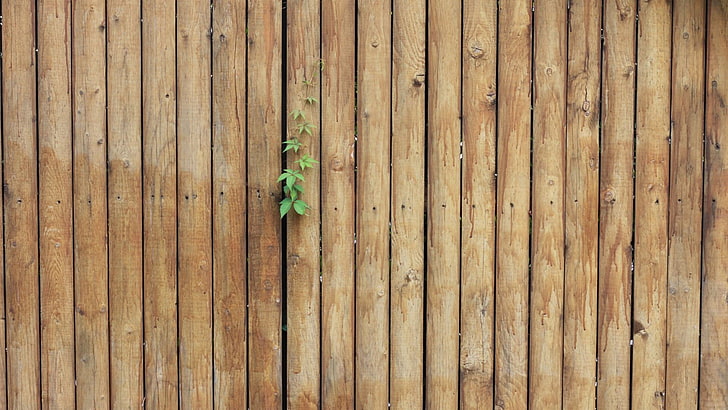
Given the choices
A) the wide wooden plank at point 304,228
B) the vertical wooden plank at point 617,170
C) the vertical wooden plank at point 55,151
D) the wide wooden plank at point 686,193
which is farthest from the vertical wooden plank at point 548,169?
the vertical wooden plank at point 55,151

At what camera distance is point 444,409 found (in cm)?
250

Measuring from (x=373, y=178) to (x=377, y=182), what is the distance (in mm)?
20

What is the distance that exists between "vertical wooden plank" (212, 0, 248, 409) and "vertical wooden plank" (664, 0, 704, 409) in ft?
5.04

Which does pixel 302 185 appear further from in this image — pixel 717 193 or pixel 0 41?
pixel 717 193

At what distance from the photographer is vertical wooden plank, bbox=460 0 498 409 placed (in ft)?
8.00

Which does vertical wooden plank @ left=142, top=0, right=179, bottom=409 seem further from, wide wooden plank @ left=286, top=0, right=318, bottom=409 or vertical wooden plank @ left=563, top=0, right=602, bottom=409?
vertical wooden plank @ left=563, top=0, right=602, bottom=409

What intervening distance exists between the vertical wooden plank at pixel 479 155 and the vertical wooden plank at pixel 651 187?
0.52m

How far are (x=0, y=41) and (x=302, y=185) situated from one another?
1.20 metres

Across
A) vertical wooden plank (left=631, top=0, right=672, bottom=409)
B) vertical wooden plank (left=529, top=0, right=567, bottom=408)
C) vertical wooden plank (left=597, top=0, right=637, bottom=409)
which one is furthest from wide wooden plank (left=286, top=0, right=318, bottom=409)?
vertical wooden plank (left=631, top=0, right=672, bottom=409)

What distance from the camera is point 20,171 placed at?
2455 mm

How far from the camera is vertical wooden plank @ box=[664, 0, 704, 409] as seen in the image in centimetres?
244

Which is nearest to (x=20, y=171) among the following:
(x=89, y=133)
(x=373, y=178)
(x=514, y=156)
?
(x=89, y=133)

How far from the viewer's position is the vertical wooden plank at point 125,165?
2.44 metres

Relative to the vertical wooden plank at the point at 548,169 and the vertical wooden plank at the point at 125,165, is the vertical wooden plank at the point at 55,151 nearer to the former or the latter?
the vertical wooden plank at the point at 125,165
